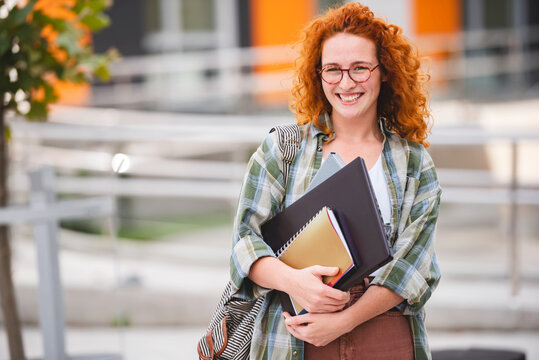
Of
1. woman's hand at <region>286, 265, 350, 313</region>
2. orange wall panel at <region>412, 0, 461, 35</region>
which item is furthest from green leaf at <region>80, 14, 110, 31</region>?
orange wall panel at <region>412, 0, 461, 35</region>

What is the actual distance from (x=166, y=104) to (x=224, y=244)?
562 cm

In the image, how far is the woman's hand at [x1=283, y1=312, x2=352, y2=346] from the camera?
5.13ft

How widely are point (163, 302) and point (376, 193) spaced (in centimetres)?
258

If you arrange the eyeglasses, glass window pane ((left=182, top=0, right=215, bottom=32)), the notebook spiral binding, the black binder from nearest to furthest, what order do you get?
the black binder < the notebook spiral binding < the eyeglasses < glass window pane ((left=182, top=0, right=215, bottom=32))

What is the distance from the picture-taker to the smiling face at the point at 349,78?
1676mm

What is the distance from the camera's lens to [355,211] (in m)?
1.52

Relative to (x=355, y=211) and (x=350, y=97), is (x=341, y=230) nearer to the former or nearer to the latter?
(x=355, y=211)

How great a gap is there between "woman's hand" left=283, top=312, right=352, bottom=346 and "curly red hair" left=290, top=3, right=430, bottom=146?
0.47 m

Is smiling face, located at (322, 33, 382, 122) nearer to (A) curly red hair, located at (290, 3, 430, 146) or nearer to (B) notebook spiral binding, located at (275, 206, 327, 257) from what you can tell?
(A) curly red hair, located at (290, 3, 430, 146)

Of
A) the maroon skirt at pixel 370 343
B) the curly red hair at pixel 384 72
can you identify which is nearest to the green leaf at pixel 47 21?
the curly red hair at pixel 384 72

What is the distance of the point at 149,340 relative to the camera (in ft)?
12.7

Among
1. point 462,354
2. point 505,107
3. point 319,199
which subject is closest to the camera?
point 319,199

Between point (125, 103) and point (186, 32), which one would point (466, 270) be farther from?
point (186, 32)

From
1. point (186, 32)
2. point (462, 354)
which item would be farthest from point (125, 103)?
point (462, 354)
